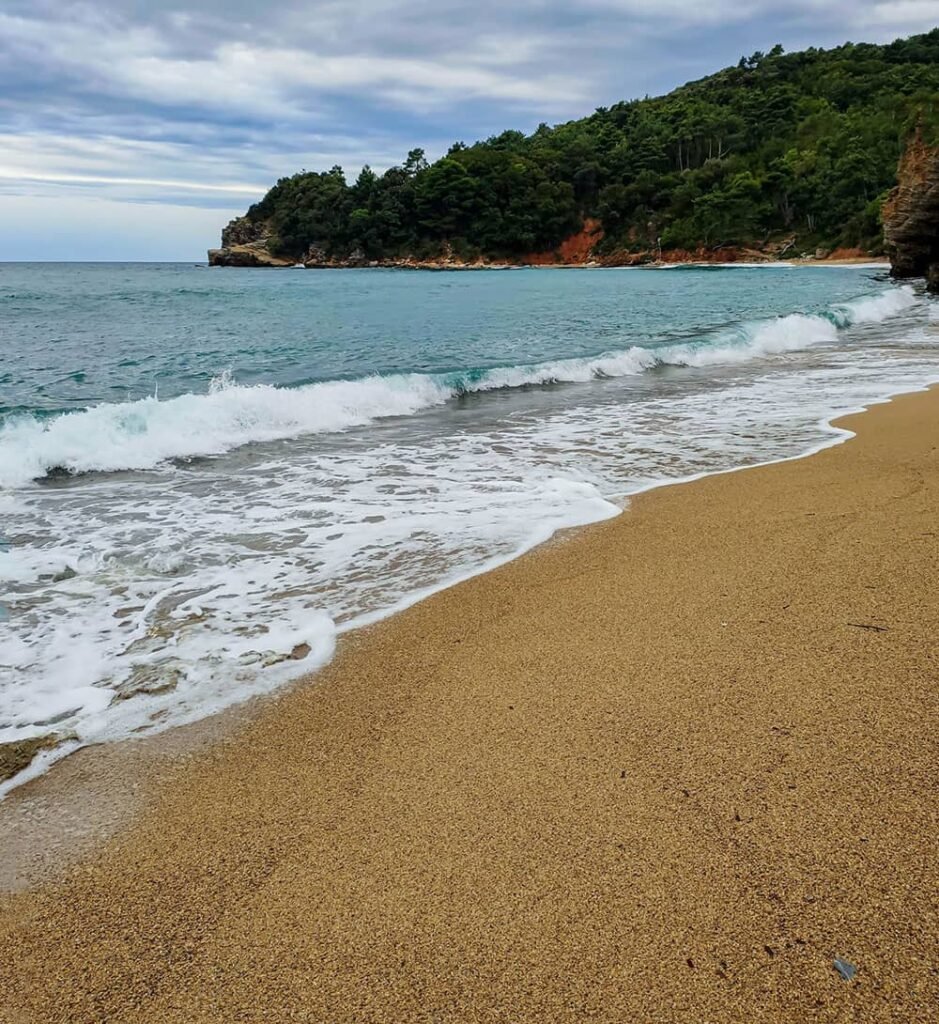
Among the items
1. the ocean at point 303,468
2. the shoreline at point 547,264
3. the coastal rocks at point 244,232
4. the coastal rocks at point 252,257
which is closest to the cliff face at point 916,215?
the ocean at point 303,468

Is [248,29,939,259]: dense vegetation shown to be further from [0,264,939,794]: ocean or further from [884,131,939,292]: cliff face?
[0,264,939,794]: ocean

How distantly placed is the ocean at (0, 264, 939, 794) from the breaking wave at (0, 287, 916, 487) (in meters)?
0.04

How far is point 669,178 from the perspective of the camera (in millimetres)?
89375

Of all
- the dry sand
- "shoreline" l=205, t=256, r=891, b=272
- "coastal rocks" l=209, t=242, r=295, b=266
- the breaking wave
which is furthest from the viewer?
"coastal rocks" l=209, t=242, r=295, b=266

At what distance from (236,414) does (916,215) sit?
102 ft

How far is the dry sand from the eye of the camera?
1.51m

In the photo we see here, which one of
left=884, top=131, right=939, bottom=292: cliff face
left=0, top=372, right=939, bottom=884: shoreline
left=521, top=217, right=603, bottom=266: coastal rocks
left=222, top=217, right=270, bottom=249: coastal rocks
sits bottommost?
left=0, top=372, right=939, bottom=884: shoreline

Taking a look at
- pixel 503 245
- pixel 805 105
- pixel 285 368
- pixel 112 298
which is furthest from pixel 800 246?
pixel 285 368

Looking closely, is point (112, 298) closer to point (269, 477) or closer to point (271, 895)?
point (269, 477)

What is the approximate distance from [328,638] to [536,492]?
265cm

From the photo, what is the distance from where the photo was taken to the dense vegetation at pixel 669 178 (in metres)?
78.9

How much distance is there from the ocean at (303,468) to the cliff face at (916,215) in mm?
13882

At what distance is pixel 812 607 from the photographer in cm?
311

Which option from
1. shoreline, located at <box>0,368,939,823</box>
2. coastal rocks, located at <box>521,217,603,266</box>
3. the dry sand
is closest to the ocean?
shoreline, located at <box>0,368,939,823</box>
